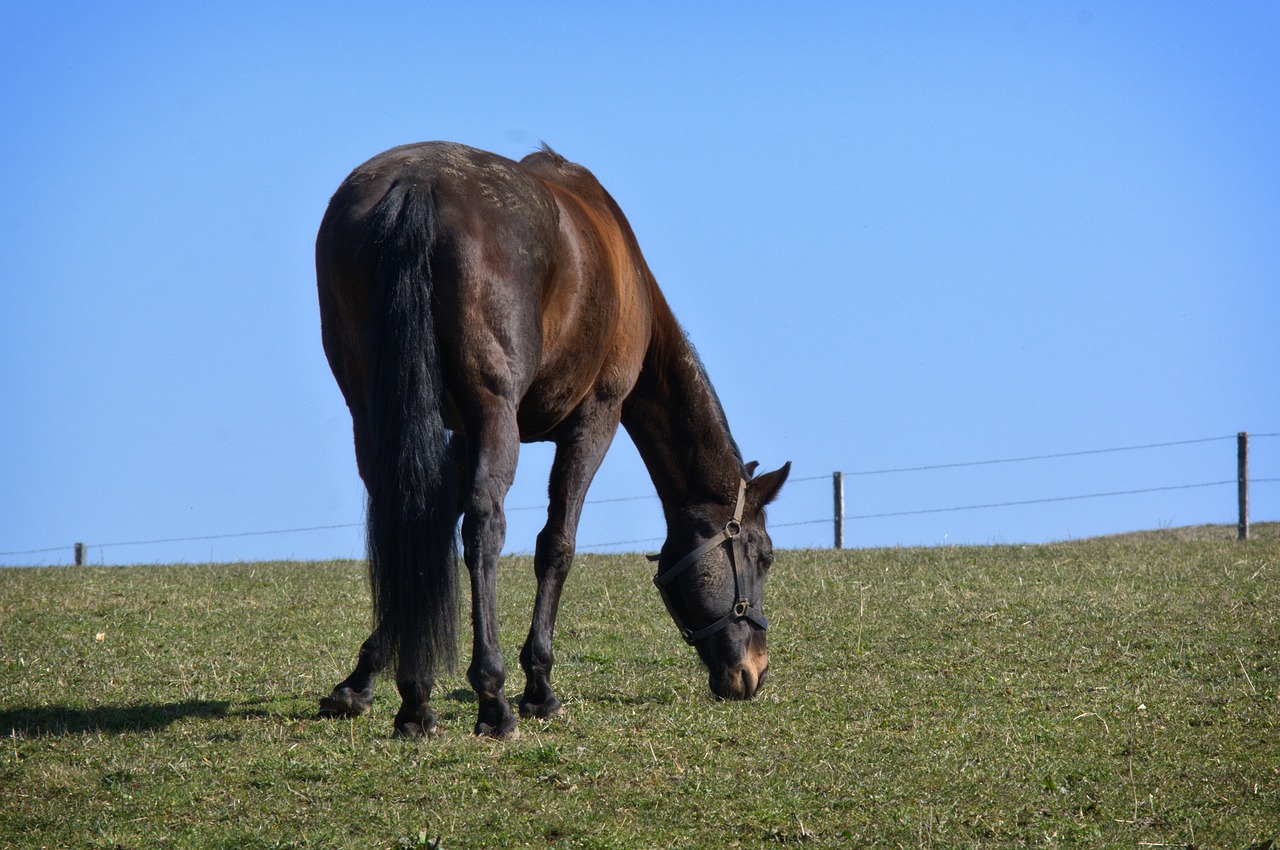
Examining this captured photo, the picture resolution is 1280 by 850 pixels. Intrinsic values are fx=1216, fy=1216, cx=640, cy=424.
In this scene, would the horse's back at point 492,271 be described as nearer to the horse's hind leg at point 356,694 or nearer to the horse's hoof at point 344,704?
the horse's hind leg at point 356,694

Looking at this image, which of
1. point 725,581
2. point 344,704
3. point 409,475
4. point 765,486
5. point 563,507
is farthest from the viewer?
point 765,486

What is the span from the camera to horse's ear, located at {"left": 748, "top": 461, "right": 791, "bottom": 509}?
23.1 ft

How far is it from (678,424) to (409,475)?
2.71 m

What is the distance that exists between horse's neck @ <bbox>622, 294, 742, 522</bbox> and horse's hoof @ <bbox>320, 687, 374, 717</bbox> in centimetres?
208

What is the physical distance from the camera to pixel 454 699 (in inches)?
256

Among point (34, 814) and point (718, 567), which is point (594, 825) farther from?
point (718, 567)

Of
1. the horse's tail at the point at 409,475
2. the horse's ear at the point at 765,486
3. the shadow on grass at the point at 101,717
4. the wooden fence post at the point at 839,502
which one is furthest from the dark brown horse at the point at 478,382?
the wooden fence post at the point at 839,502

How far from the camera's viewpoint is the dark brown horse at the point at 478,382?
185 inches

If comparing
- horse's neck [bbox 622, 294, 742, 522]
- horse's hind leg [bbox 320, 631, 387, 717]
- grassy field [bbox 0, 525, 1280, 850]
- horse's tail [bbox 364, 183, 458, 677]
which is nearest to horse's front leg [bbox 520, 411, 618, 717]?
grassy field [bbox 0, 525, 1280, 850]

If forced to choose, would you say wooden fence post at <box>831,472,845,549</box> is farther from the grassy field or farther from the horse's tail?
the horse's tail

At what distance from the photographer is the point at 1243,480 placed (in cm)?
1650

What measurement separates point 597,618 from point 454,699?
2542 mm

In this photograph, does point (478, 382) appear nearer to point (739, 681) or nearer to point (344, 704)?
point (344, 704)

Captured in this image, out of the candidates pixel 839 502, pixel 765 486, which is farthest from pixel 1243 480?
pixel 765 486
